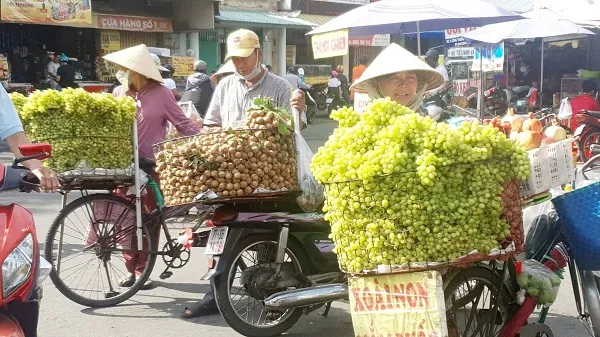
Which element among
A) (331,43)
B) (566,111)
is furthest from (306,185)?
(566,111)

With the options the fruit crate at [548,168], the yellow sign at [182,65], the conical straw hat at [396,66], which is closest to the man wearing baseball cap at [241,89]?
the conical straw hat at [396,66]

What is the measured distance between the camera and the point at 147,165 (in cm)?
544

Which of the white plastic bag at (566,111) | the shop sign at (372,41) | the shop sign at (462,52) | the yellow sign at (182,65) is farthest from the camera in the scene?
the shop sign at (372,41)

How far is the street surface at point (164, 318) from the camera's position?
15.8 feet

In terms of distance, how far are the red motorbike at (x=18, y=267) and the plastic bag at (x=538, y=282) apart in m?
2.24

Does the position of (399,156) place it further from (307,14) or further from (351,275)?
(307,14)

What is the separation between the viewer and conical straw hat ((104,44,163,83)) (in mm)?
5301

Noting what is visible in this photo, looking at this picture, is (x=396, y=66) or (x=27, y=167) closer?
(x=27, y=167)

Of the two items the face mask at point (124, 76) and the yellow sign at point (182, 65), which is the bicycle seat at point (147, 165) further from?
the yellow sign at point (182, 65)

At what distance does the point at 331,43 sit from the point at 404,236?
5.06 m

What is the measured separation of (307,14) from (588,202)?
26.7 m

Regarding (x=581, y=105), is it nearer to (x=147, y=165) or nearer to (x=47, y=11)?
(x=147, y=165)

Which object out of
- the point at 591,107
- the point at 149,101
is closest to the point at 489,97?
the point at 591,107

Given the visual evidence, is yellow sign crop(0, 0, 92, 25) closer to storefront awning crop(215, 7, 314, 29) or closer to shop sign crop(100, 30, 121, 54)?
shop sign crop(100, 30, 121, 54)
